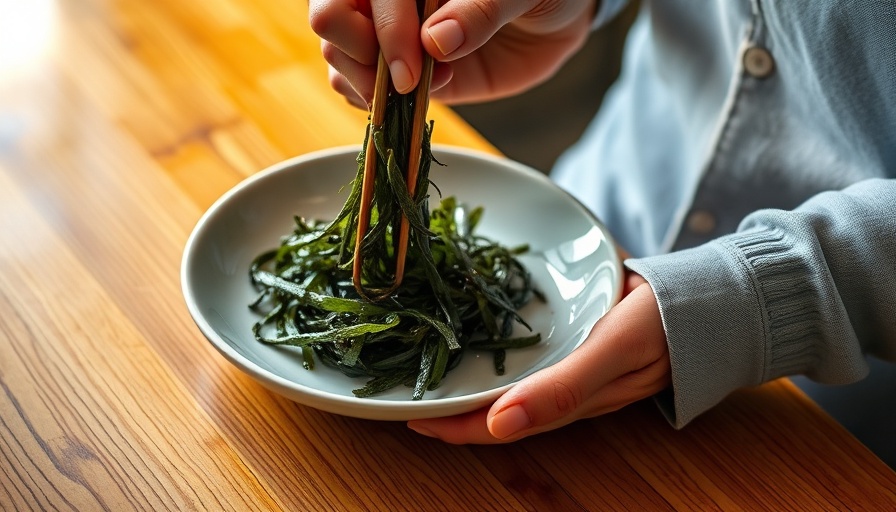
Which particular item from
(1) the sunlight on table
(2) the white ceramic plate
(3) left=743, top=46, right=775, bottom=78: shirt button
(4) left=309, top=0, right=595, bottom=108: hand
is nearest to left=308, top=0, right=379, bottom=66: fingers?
(4) left=309, top=0, right=595, bottom=108: hand

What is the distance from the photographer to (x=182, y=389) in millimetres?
1090

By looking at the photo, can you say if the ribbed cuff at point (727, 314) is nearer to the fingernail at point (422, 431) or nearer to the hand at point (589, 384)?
the hand at point (589, 384)

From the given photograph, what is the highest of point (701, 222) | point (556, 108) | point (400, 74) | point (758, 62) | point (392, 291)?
point (400, 74)

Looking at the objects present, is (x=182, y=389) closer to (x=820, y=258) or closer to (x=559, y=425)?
(x=559, y=425)

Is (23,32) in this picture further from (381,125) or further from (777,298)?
(777,298)

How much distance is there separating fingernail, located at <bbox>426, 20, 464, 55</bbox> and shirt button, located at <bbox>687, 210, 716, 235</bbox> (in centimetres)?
65

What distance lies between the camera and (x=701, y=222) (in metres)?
1.50

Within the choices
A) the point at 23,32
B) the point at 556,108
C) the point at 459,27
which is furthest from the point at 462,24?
the point at 556,108

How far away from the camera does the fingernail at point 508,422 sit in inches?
38.0

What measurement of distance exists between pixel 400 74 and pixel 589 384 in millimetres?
413

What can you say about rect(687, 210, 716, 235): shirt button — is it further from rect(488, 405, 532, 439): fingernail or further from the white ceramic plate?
rect(488, 405, 532, 439): fingernail

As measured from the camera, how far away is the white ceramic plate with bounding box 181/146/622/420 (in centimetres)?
100

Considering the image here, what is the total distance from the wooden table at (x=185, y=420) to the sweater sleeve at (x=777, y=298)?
83 millimetres

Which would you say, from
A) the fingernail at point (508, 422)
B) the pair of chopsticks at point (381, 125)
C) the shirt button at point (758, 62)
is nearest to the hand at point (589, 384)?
the fingernail at point (508, 422)
